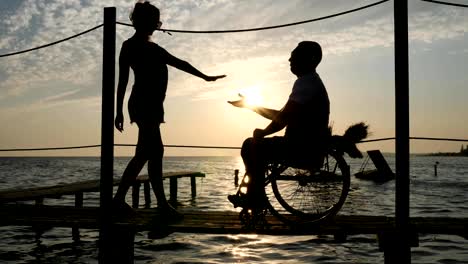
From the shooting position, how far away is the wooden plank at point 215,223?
474 cm

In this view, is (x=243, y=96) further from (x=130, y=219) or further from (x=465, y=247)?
(x=465, y=247)

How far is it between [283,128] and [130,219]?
2124mm

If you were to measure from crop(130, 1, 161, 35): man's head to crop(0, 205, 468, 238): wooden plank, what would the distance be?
217cm

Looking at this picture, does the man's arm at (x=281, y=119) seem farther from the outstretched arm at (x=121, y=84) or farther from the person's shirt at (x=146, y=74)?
the outstretched arm at (x=121, y=84)

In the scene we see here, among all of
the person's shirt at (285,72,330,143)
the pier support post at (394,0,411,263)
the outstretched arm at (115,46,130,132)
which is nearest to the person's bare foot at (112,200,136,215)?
the outstretched arm at (115,46,130,132)

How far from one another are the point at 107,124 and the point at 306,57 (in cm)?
234

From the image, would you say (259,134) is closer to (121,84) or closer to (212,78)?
(212,78)

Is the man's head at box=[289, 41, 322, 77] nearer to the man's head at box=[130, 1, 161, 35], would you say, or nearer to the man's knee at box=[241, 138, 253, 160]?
the man's knee at box=[241, 138, 253, 160]

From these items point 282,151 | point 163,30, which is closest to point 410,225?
point 282,151

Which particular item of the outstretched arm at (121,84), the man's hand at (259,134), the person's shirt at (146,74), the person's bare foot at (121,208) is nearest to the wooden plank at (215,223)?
the person's bare foot at (121,208)

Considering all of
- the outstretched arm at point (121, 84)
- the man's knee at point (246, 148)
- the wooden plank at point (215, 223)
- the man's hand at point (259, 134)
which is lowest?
the wooden plank at point (215, 223)

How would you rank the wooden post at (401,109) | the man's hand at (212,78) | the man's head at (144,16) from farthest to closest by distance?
the man's hand at (212,78), the man's head at (144,16), the wooden post at (401,109)

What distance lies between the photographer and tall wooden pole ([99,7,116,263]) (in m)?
5.32

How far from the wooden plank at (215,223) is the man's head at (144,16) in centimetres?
217
